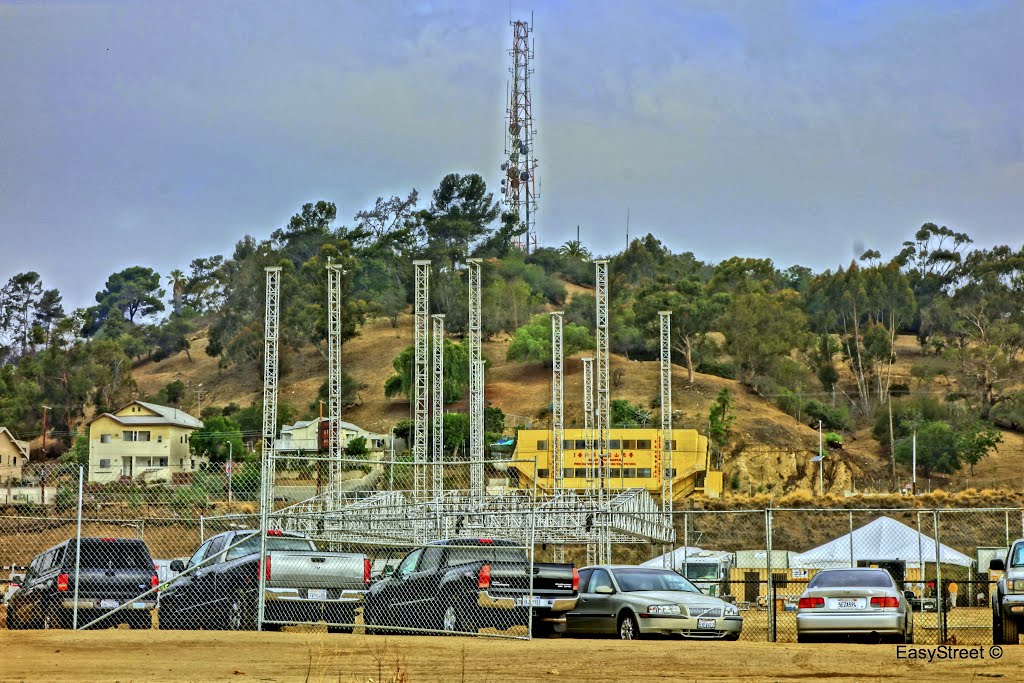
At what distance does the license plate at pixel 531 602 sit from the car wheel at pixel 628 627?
42.7 inches

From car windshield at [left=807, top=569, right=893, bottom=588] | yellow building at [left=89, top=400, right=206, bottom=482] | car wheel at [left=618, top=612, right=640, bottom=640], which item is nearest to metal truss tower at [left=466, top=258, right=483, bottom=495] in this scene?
car windshield at [left=807, top=569, right=893, bottom=588]

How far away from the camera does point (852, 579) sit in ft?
61.0

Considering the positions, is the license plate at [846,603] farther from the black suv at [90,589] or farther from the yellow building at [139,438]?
the yellow building at [139,438]

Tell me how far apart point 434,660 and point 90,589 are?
21.1 ft

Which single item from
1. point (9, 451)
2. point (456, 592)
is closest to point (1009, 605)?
point (456, 592)

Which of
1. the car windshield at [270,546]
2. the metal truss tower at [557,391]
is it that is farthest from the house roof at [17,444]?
the car windshield at [270,546]

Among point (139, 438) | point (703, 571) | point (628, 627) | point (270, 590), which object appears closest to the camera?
point (270, 590)

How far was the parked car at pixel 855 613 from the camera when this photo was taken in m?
17.6

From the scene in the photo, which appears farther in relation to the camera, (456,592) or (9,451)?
(9,451)

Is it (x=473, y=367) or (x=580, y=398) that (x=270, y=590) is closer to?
(x=473, y=367)

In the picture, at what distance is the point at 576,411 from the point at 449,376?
10040 millimetres

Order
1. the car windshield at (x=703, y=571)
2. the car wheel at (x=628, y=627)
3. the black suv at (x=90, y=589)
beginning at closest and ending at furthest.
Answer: the black suv at (x=90, y=589) → the car wheel at (x=628, y=627) → the car windshield at (x=703, y=571)

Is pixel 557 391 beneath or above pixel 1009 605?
above

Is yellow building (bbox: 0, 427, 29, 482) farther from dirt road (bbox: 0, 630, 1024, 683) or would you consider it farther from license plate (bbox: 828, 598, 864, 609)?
license plate (bbox: 828, 598, 864, 609)
